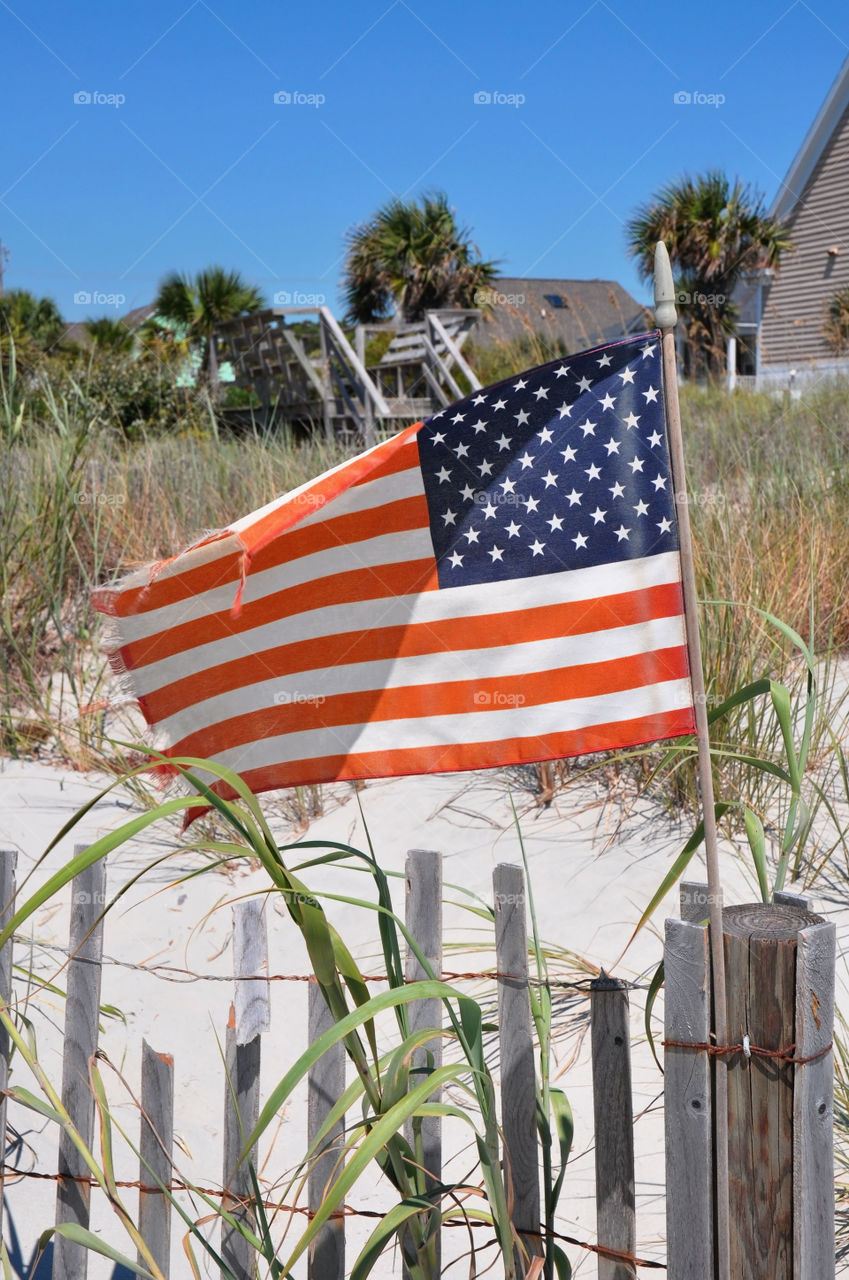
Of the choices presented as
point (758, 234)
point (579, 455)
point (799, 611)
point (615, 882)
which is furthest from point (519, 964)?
point (758, 234)

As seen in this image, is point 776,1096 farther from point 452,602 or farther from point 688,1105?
point 452,602

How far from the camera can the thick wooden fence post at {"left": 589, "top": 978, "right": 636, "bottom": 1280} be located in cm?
168

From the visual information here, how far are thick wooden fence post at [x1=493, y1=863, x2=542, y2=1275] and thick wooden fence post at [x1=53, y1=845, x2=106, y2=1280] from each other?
714 mm

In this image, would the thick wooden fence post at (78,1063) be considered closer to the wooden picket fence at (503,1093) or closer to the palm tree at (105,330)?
the wooden picket fence at (503,1093)

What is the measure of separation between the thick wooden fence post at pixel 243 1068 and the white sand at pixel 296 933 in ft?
1.47

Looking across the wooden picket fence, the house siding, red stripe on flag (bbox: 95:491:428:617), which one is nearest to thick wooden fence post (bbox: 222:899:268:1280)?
the wooden picket fence

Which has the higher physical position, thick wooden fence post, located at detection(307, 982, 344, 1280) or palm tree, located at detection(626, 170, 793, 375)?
palm tree, located at detection(626, 170, 793, 375)

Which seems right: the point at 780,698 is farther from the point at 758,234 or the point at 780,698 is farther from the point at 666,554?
the point at 758,234

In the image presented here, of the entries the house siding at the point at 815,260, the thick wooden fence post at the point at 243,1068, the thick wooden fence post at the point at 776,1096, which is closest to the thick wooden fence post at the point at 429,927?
the thick wooden fence post at the point at 243,1068

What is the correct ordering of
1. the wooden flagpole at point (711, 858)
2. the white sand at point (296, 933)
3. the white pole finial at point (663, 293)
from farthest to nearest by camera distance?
the white sand at point (296, 933) < the wooden flagpole at point (711, 858) < the white pole finial at point (663, 293)

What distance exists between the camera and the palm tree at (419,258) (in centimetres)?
2602

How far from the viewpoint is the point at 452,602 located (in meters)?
2.13

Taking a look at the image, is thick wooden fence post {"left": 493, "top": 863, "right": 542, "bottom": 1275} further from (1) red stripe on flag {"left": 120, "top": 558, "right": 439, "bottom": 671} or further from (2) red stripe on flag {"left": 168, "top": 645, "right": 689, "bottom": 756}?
(1) red stripe on flag {"left": 120, "top": 558, "right": 439, "bottom": 671}

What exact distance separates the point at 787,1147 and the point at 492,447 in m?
1.24
